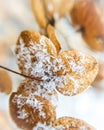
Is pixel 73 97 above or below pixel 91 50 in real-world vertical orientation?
below

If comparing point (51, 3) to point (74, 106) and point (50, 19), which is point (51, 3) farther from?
point (74, 106)

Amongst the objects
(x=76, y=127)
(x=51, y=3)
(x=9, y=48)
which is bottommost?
(x=76, y=127)

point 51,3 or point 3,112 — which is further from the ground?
point 51,3

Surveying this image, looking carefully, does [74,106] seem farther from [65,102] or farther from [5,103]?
[5,103]

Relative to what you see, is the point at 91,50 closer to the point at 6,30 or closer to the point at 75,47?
the point at 75,47

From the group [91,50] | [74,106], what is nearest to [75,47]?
[91,50]

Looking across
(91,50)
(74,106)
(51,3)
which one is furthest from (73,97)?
(51,3)
